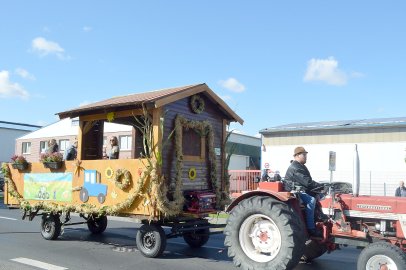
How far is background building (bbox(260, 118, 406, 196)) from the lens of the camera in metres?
18.9

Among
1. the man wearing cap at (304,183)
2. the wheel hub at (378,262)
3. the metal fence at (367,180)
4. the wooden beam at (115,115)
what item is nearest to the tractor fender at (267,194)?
the man wearing cap at (304,183)

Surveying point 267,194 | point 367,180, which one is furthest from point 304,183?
point 367,180

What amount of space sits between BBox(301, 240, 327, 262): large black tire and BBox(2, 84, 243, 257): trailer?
206 cm

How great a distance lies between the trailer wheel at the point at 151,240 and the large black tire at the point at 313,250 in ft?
8.05

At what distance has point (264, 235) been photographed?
627 cm

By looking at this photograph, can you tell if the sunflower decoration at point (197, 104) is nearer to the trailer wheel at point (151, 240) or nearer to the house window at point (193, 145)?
the house window at point (193, 145)

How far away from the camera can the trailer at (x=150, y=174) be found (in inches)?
312

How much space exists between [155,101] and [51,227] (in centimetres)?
413

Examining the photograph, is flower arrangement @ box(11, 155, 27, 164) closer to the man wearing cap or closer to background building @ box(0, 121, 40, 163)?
the man wearing cap

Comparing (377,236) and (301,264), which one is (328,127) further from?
(377,236)

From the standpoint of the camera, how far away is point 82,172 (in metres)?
9.07

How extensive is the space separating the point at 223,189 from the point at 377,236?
13.8ft

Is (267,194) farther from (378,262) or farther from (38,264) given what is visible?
(38,264)

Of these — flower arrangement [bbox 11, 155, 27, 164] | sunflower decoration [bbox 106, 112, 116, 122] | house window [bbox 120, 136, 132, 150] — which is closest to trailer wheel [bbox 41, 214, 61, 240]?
flower arrangement [bbox 11, 155, 27, 164]
